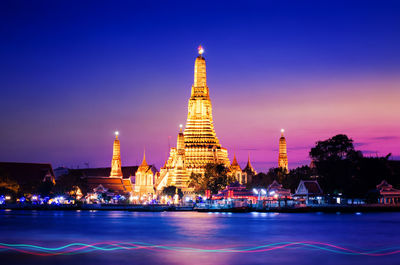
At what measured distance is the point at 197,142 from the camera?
109062mm

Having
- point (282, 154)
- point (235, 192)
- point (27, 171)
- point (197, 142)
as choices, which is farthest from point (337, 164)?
point (27, 171)

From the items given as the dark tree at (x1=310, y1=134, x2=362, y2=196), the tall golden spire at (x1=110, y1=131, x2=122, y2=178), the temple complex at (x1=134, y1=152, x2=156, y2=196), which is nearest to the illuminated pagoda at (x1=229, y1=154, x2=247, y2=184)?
the temple complex at (x1=134, y1=152, x2=156, y2=196)

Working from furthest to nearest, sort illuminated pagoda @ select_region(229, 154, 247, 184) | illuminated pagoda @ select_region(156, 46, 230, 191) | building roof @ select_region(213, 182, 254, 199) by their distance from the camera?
illuminated pagoda @ select_region(229, 154, 247, 184) < illuminated pagoda @ select_region(156, 46, 230, 191) < building roof @ select_region(213, 182, 254, 199)

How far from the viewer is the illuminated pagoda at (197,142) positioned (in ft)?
350

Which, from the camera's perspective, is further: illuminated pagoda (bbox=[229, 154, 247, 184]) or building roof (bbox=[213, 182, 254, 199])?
illuminated pagoda (bbox=[229, 154, 247, 184])

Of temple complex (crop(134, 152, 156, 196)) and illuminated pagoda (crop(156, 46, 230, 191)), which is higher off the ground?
illuminated pagoda (crop(156, 46, 230, 191))

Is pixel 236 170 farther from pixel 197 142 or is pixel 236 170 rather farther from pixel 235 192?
pixel 235 192

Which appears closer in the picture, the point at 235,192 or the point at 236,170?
the point at 235,192

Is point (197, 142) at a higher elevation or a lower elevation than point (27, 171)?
higher

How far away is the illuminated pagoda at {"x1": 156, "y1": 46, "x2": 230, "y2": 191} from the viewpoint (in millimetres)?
106750

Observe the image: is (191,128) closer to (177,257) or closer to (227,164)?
(227,164)

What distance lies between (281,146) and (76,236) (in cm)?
8708

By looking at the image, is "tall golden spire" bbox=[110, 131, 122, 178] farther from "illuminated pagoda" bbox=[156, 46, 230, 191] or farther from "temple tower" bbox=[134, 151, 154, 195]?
"illuminated pagoda" bbox=[156, 46, 230, 191]

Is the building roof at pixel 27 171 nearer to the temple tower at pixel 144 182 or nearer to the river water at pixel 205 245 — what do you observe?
the temple tower at pixel 144 182
